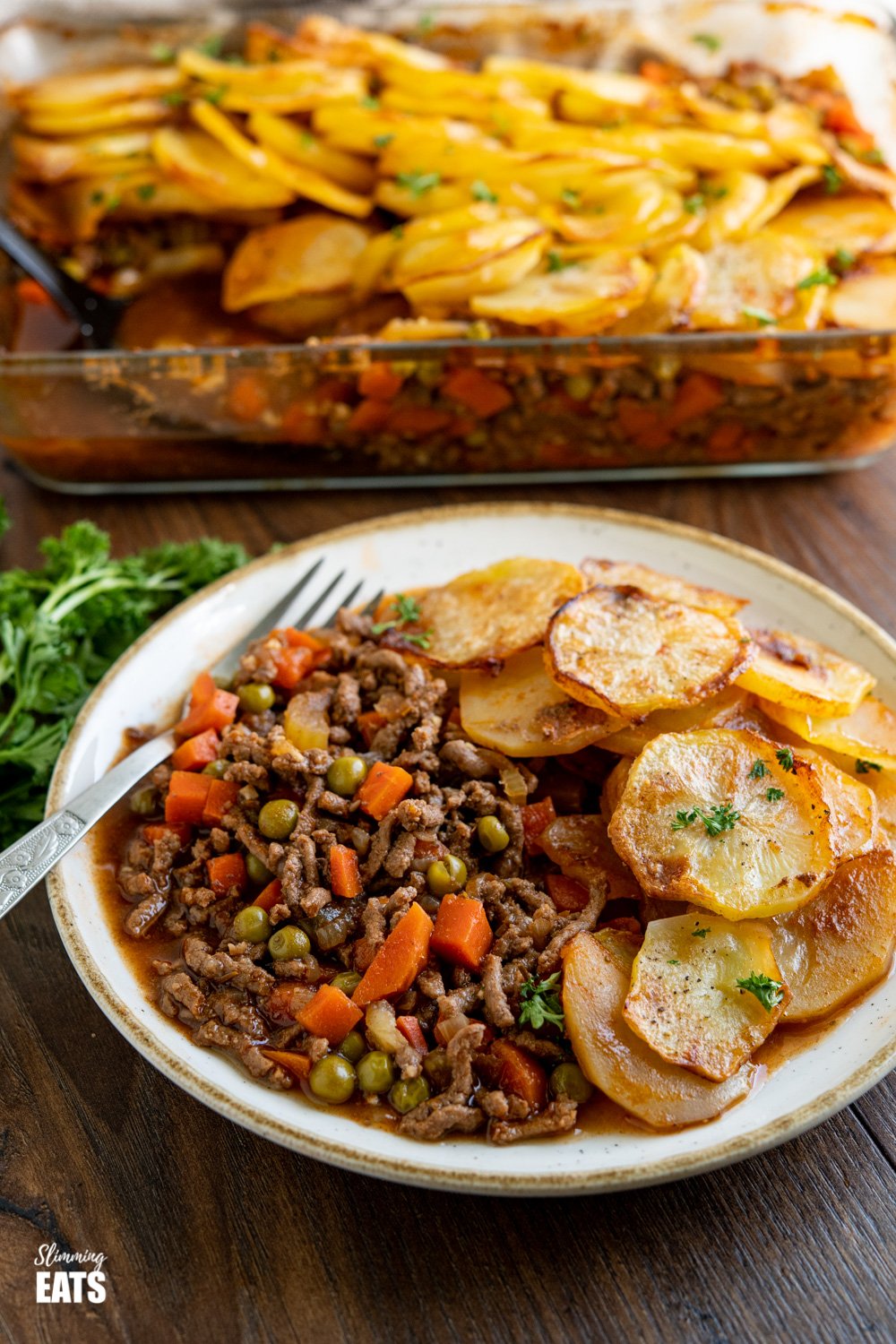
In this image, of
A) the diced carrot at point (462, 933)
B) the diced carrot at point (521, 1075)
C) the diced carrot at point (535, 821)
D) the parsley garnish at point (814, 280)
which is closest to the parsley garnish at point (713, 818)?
the diced carrot at point (535, 821)

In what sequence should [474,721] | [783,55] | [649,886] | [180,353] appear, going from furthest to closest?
[783,55] → [180,353] → [474,721] → [649,886]

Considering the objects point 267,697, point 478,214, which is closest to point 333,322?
point 478,214

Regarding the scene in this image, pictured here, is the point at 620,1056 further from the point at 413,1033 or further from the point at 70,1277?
the point at 70,1277

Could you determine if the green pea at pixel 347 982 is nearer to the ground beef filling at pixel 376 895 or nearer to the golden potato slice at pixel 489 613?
the ground beef filling at pixel 376 895

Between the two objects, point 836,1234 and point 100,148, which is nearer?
point 836,1234

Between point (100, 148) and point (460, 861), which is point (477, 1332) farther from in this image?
point (100, 148)

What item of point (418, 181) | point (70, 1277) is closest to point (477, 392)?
point (418, 181)

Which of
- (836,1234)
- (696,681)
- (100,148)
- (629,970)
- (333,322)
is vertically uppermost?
(100,148)

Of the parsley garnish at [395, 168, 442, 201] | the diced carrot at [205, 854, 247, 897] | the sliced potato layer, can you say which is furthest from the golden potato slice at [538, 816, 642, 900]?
the parsley garnish at [395, 168, 442, 201]
